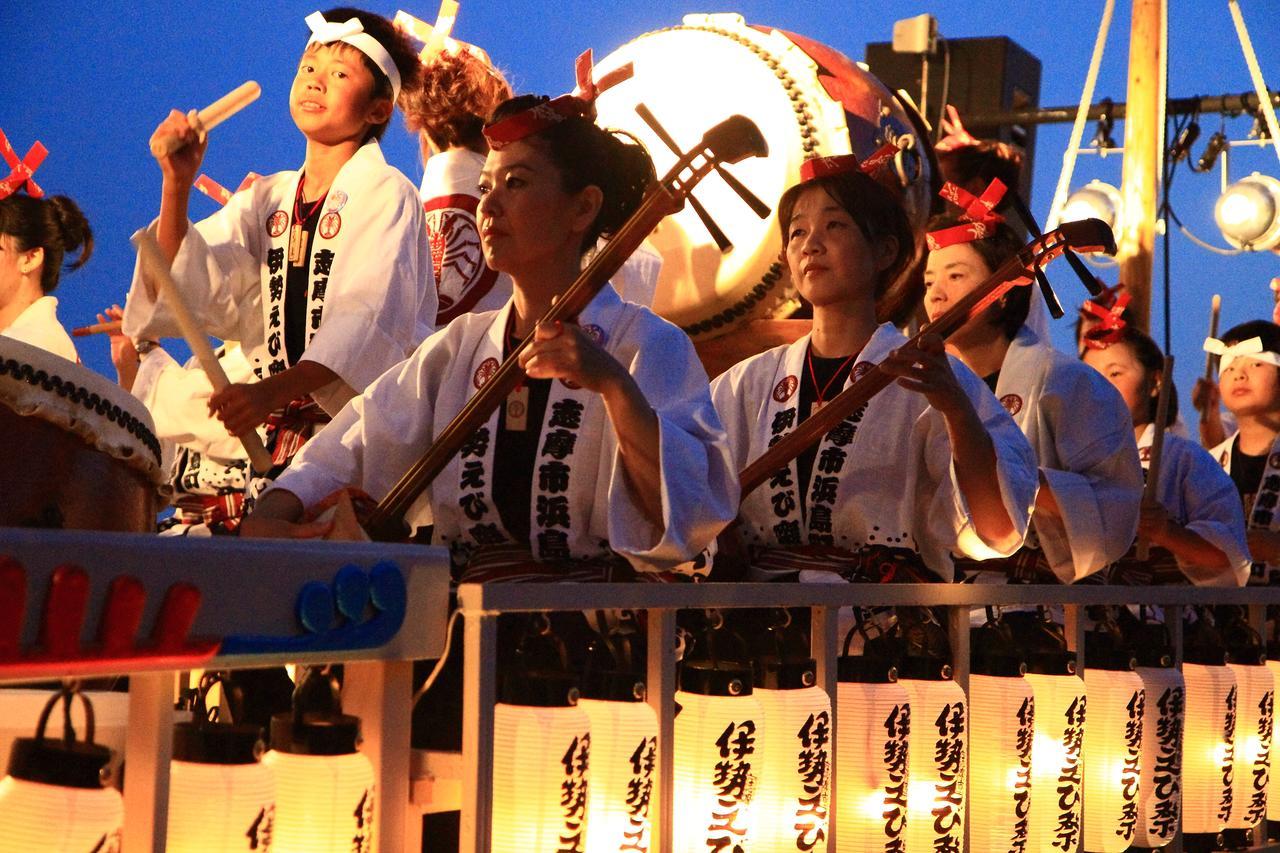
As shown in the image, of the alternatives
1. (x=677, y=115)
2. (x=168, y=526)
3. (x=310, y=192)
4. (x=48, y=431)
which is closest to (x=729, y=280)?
(x=677, y=115)

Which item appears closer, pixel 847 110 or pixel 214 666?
pixel 214 666

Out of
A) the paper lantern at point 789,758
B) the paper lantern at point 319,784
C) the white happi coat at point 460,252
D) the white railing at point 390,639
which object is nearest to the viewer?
the white railing at point 390,639

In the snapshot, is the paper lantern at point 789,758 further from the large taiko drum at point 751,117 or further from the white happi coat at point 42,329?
the white happi coat at point 42,329

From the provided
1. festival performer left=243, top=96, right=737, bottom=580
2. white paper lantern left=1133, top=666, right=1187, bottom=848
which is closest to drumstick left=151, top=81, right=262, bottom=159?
festival performer left=243, top=96, right=737, bottom=580

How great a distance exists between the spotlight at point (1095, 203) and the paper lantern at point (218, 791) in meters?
7.66

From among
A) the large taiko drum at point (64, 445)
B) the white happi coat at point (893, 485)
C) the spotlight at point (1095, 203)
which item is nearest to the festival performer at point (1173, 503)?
the white happi coat at point (893, 485)

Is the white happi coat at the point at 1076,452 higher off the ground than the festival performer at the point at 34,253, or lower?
lower

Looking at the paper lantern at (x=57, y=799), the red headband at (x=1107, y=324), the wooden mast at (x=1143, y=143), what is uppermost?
the wooden mast at (x=1143, y=143)

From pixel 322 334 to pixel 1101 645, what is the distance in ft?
5.63

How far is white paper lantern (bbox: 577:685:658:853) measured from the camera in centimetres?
221

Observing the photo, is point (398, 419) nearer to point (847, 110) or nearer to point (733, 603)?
point (733, 603)

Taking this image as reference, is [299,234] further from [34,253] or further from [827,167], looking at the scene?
[34,253]

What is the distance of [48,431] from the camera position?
176cm

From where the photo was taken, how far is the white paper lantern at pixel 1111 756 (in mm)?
3371
